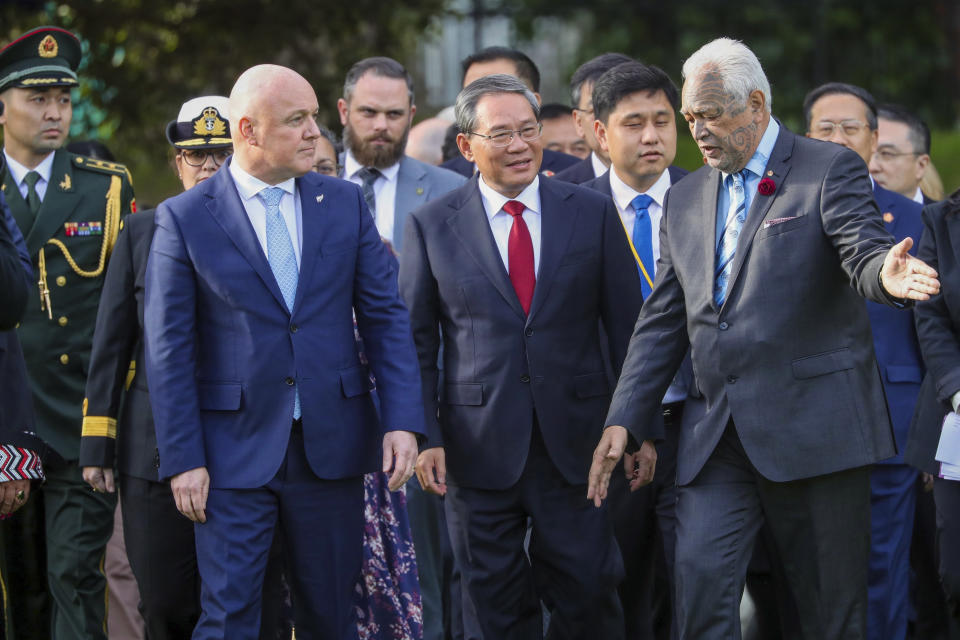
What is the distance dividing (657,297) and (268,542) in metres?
1.51

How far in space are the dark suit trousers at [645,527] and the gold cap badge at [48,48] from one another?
117 inches

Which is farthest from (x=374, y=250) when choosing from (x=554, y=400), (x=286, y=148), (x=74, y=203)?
(x=74, y=203)

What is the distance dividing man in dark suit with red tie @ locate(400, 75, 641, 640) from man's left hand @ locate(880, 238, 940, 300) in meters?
1.44

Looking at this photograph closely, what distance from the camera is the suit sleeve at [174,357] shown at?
487 centimetres

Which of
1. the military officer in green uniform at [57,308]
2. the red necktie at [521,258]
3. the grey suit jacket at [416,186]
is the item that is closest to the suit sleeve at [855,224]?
the red necktie at [521,258]

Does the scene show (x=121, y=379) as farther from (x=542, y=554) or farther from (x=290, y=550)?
(x=542, y=554)

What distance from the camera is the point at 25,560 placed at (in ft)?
20.3

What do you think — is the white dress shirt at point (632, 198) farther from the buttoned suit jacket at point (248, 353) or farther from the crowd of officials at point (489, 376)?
the buttoned suit jacket at point (248, 353)

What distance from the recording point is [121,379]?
551cm

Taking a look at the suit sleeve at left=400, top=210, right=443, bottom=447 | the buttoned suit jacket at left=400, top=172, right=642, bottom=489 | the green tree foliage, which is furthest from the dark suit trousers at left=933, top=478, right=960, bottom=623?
the green tree foliage

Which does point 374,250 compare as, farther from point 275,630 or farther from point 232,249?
point 275,630

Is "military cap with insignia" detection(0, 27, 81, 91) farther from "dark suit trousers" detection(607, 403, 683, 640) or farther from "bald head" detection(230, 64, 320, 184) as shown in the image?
"dark suit trousers" detection(607, 403, 683, 640)

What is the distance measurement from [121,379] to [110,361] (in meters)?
0.08

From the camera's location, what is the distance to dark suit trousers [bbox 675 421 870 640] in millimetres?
4910
